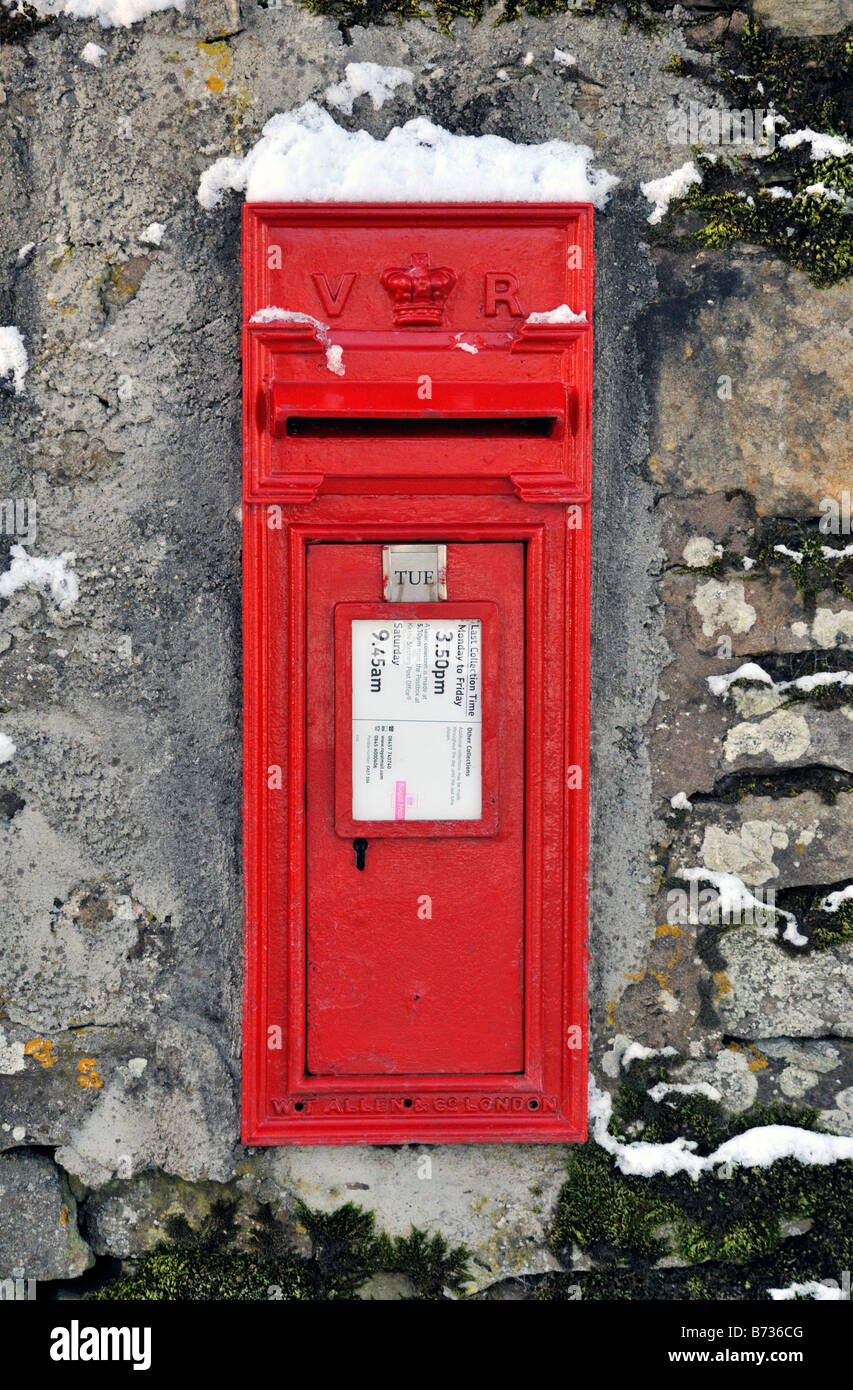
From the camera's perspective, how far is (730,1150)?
2199 millimetres

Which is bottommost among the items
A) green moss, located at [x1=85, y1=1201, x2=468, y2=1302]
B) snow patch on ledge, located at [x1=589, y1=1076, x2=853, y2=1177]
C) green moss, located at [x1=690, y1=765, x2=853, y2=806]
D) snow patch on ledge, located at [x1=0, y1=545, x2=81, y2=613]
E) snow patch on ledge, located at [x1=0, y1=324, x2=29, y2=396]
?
green moss, located at [x1=85, y1=1201, x2=468, y2=1302]

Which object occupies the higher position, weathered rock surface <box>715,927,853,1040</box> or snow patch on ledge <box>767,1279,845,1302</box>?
weathered rock surface <box>715,927,853,1040</box>

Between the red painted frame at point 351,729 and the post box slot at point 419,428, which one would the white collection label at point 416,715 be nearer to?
the red painted frame at point 351,729

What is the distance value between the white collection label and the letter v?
71cm

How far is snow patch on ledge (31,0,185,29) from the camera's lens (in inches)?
83.3

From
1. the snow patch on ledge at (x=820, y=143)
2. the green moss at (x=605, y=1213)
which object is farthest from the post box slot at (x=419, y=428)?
the green moss at (x=605, y=1213)

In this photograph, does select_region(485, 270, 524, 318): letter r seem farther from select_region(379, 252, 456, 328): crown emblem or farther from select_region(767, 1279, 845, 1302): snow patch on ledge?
select_region(767, 1279, 845, 1302): snow patch on ledge

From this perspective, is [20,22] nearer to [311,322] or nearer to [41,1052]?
[311,322]

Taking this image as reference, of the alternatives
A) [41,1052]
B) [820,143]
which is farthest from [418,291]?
[41,1052]

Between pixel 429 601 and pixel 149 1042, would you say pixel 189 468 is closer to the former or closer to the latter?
pixel 429 601

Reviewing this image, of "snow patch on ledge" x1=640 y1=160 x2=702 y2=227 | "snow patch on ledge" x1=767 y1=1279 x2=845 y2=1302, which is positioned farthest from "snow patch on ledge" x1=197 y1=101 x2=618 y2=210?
"snow patch on ledge" x1=767 y1=1279 x2=845 y2=1302

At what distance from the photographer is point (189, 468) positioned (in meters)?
2.18

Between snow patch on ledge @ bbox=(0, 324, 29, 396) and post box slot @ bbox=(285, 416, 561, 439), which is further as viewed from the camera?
snow patch on ledge @ bbox=(0, 324, 29, 396)

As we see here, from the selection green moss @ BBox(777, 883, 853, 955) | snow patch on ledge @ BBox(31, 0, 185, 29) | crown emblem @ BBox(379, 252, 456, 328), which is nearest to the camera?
crown emblem @ BBox(379, 252, 456, 328)
